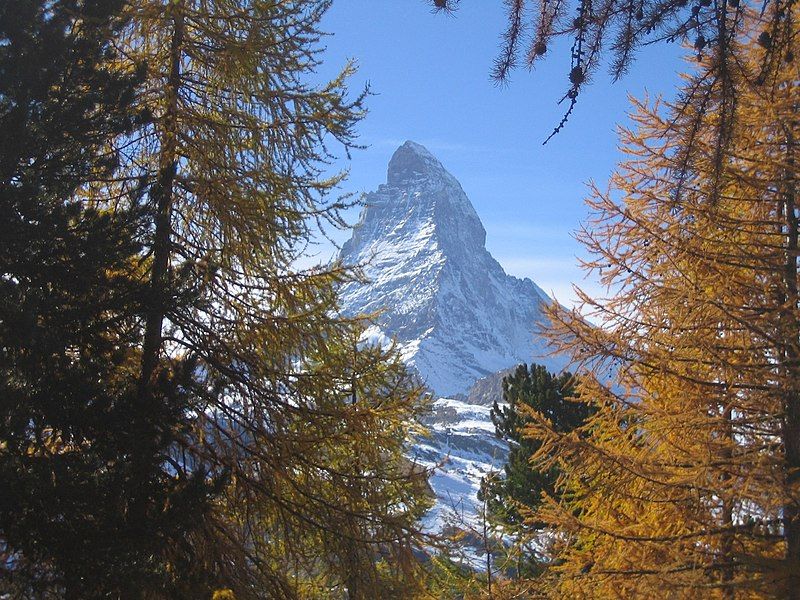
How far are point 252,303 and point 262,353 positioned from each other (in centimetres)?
45

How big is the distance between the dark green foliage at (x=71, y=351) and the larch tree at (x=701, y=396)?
301 centimetres

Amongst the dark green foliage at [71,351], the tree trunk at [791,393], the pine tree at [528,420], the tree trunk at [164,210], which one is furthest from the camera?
the pine tree at [528,420]

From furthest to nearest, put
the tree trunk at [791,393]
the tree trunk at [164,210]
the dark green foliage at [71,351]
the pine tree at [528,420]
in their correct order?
the pine tree at [528,420] → the tree trunk at [164,210] → the tree trunk at [791,393] → the dark green foliage at [71,351]

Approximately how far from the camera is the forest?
Result: 3932mm

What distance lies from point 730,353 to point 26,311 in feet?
15.6

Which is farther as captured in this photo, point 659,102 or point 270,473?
point 659,102

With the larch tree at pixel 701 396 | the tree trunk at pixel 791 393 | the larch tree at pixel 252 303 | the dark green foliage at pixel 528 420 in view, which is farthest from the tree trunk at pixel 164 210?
the dark green foliage at pixel 528 420

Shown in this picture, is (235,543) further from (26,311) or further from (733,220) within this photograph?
(733,220)

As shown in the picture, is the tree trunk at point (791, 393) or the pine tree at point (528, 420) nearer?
the tree trunk at point (791, 393)

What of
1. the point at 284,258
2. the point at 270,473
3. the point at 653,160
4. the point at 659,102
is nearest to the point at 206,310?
the point at 284,258

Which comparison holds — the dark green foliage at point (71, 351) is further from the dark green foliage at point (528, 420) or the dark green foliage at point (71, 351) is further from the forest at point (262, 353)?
the dark green foliage at point (528, 420)

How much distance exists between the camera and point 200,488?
13.5 ft

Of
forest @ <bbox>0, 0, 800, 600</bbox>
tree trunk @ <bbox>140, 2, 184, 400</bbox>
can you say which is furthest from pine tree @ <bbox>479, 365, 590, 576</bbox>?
tree trunk @ <bbox>140, 2, 184, 400</bbox>

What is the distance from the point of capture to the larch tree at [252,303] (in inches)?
197
